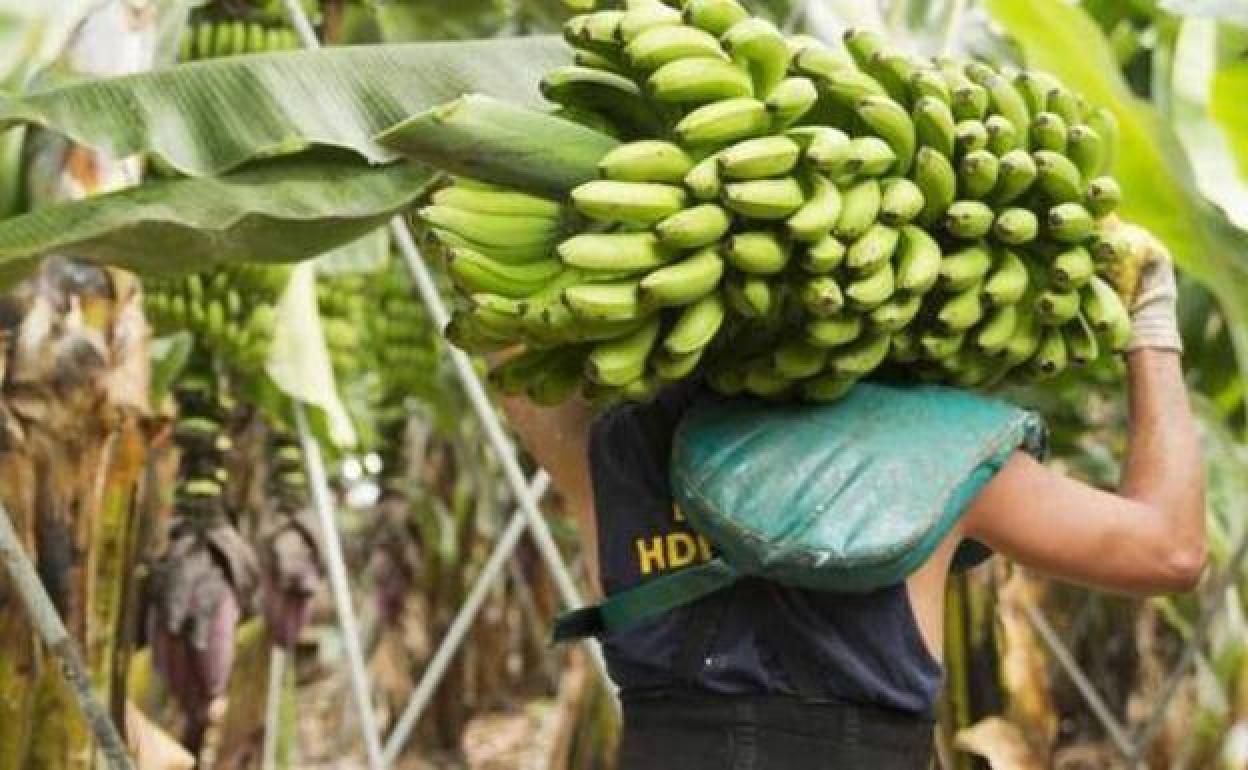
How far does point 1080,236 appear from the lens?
120 centimetres

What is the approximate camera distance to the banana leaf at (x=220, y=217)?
55.5 inches

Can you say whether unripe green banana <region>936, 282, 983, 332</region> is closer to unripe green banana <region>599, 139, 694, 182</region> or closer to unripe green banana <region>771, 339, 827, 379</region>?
A: unripe green banana <region>771, 339, 827, 379</region>

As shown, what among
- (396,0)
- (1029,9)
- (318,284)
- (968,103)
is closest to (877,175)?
(968,103)

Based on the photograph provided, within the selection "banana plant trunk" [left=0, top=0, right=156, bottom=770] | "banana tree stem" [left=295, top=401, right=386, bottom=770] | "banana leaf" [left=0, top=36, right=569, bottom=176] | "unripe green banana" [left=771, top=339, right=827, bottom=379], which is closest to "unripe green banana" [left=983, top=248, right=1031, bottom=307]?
"unripe green banana" [left=771, top=339, right=827, bottom=379]

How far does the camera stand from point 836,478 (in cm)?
116

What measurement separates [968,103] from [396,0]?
187cm

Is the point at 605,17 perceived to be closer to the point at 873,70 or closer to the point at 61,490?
the point at 873,70

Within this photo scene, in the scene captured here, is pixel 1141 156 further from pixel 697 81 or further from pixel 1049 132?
pixel 697 81

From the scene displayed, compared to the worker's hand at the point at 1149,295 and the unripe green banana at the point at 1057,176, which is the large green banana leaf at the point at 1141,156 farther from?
the unripe green banana at the point at 1057,176

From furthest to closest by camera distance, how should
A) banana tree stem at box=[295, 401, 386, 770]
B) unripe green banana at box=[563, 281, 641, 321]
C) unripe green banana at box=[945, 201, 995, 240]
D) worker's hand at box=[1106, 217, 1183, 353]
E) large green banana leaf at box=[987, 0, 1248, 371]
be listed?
banana tree stem at box=[295, 401, 386, 770], large green banana leaf at box=[987, 0, 1248, 371], worker's hand at box=[1106, 217, 1183, 353], unripe green banana at box=[945, 201, 995, 240], unripe green banana at box=[563, 281, 641, 321]

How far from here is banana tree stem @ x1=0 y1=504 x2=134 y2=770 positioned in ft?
5.39

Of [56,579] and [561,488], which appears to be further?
[56,579]

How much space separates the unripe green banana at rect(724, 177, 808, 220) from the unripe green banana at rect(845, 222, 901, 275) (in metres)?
0.04

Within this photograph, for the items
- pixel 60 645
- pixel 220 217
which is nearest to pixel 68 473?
pixel 60 645
